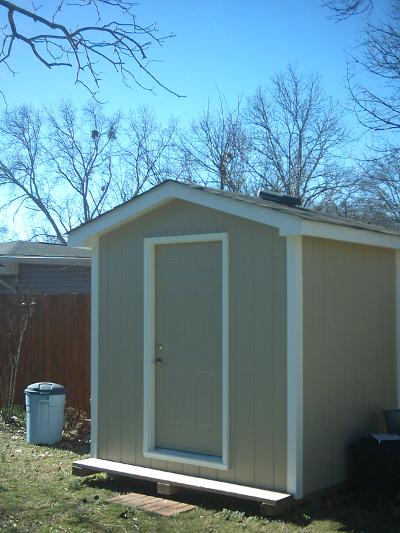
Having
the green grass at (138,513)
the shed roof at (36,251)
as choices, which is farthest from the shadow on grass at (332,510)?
the shed roof at (36,251)

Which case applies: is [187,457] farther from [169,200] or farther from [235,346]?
[169,200]

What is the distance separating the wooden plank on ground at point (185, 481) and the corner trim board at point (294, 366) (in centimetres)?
22

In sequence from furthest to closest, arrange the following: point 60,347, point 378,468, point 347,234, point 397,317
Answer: point 60,347 < point 397,317 < point 347,234 < point 378,468

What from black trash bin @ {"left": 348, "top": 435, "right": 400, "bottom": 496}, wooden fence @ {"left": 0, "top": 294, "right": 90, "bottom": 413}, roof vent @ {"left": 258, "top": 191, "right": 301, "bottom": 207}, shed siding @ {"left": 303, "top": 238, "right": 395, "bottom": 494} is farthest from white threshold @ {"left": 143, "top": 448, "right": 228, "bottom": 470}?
wooden fence @ {"left": 0, "top": 294, "right": 90, "bottom": 413}

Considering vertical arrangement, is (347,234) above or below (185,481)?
above

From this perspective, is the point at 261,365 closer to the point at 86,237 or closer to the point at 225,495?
the point at 225,495

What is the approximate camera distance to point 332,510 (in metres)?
6.37

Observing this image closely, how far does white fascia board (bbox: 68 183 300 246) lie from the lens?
655cm

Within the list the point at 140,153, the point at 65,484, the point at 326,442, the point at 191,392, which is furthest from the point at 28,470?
the point at 140,153

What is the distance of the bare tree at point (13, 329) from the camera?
11414 millimetres

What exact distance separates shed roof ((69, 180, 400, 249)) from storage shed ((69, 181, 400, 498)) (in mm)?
14

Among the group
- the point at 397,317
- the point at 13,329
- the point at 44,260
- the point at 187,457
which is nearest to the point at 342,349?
the point at 397,317

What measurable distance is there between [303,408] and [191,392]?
123cm

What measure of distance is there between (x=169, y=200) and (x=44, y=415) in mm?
3668
